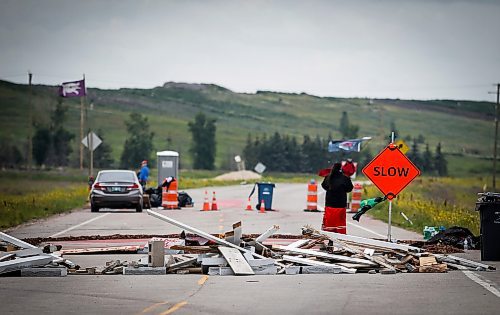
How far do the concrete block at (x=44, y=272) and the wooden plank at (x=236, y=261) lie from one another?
2.63 m

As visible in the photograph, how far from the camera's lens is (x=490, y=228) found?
21156mm

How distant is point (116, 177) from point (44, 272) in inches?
955

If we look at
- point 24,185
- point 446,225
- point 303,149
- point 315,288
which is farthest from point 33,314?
point 303,149

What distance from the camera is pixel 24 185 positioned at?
5919cm

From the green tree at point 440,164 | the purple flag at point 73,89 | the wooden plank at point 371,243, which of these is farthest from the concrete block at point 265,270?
the green tree at point 440,164

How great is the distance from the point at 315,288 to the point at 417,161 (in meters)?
151

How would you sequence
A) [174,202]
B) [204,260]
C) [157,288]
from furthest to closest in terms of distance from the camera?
[174,202] → [204,260] → [157,288]

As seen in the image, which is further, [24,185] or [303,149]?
[303,149]

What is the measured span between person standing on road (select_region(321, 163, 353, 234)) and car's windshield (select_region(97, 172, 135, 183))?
1892 centimetres

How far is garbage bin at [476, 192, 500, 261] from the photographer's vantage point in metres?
21.1

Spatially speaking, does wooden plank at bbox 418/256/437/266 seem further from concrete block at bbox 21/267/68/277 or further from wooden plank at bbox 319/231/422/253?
concrete block at bbox 21/267/68/277

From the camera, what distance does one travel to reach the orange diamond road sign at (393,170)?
25781mm

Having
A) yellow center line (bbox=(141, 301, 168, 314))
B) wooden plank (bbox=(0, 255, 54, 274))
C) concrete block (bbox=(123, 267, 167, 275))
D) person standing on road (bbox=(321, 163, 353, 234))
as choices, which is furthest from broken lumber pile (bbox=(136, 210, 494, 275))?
yellow center line (bbox=(141, 301, 168, 314))

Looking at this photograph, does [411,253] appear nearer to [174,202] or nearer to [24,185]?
[174,202]
